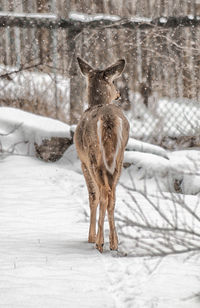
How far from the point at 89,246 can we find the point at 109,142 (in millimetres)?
990

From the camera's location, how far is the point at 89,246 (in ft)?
16.9

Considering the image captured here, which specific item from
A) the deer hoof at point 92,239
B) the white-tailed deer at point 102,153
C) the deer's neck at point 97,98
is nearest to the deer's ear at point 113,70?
the deer's neck at point 97,98

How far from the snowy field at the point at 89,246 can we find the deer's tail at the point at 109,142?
1.11ft

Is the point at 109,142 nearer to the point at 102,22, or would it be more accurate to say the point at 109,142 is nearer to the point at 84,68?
the point at 84,68

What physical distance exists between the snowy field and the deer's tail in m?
0.34

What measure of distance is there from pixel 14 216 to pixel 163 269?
103 inches

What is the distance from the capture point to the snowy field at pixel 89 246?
3498 millimetres

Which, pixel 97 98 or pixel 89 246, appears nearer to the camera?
pixel 89 246

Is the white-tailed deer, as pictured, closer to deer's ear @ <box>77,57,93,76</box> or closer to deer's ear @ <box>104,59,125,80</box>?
deer's ear @ <box>104,59,125,80</box>

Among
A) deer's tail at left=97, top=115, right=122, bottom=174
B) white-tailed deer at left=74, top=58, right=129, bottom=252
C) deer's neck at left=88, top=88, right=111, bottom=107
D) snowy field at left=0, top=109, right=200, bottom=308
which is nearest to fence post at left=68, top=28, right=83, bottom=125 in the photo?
snowy field at left=0, top=109, right=200, bottom=308

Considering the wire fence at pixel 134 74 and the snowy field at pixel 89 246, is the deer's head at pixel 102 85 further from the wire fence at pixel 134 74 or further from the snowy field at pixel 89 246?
the wire fence at pixel 134 74

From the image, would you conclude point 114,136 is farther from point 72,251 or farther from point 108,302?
point 108,302

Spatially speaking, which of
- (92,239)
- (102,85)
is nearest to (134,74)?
(102,85)

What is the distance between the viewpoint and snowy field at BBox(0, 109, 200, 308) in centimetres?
350
